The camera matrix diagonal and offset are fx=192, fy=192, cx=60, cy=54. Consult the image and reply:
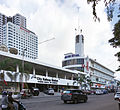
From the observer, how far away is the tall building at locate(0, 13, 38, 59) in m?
151

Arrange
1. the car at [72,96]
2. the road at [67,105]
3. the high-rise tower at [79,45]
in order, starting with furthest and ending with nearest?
the high-rise tower at [79,45]
the car at [72,96]
the road at [67,105]

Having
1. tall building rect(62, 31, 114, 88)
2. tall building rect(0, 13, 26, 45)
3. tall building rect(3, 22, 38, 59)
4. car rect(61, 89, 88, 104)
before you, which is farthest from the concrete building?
tall building rect(0, 13, 26, 45)

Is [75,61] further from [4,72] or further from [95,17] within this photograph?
[95,17]

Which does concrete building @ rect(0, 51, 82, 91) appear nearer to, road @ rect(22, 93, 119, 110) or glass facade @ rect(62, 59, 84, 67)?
glass facade @ rect(62, 59, 84, 67)

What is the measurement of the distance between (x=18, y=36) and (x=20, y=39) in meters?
4.71

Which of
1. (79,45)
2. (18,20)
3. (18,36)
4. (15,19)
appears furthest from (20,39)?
(79,45)

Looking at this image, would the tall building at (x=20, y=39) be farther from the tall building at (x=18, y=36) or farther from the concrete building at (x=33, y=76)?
the concrete building at (x=33, y=76)

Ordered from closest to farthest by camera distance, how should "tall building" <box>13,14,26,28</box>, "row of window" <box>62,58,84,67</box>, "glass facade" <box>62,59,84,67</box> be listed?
"row of window" <box>62,58,84,67</box>, "glass facade" <box>62,59,84,67</box>, "tall building" <box>13,14,26,28</box>

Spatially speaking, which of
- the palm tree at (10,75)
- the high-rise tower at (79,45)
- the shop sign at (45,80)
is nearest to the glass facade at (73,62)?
the high-rise tower at (79,45)

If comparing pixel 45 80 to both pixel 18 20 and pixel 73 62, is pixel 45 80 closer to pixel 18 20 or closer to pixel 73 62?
pixel 73 62

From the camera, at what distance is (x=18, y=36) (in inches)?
6206

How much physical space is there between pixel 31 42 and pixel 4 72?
452 feet

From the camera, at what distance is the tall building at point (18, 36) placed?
151m

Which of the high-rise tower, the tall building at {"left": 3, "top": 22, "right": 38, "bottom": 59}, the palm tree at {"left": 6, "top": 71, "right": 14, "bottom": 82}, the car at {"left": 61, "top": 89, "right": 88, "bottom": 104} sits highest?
the tall building at {"left": 3, "top": 22, "right": 38, "bottom": 59}
